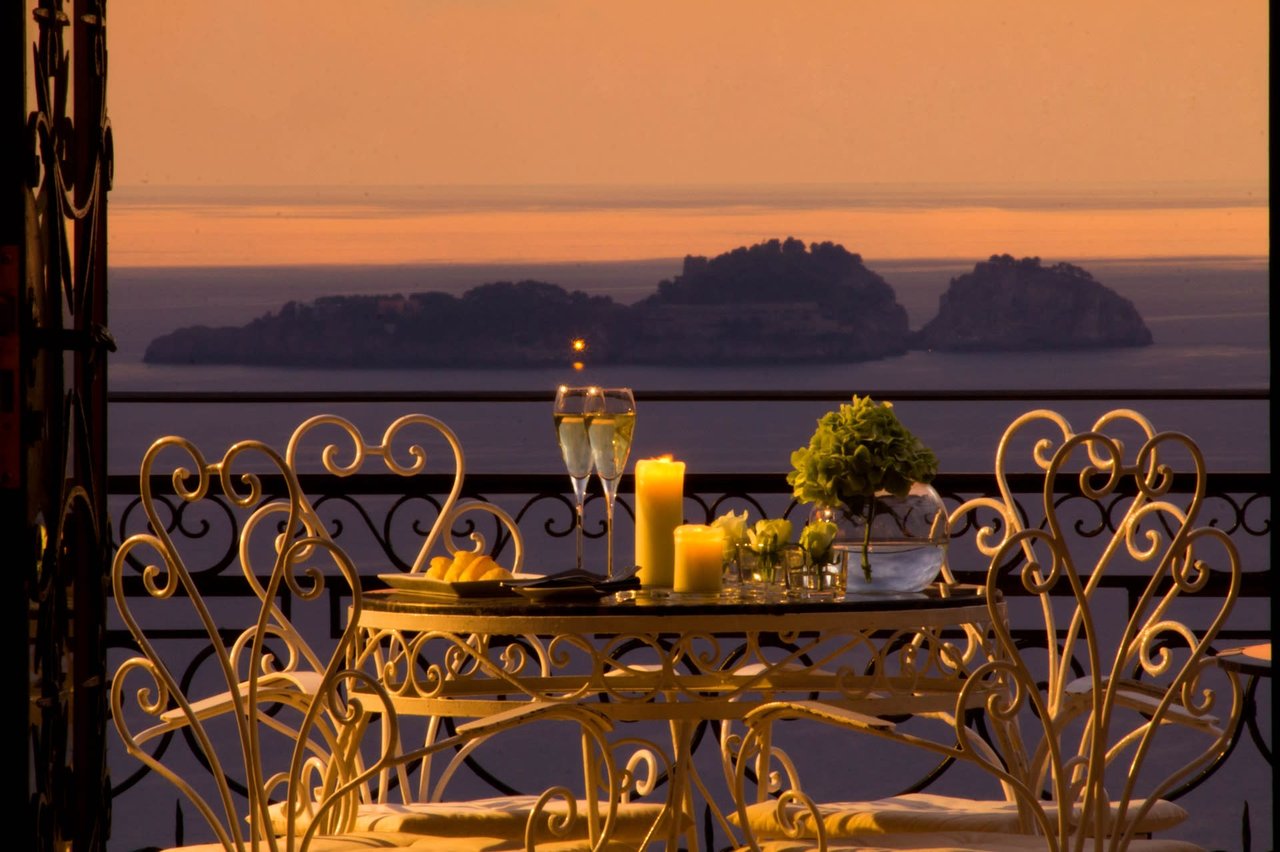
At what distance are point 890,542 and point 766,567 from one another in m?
0.17

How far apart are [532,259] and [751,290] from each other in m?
1.34

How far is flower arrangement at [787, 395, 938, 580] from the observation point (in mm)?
2324

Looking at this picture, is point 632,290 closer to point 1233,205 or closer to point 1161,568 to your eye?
point 1233,205

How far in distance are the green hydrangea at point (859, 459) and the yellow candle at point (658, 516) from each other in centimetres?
18

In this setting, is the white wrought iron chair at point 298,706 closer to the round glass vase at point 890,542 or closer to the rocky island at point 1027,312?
the round glass vase at point 890,542

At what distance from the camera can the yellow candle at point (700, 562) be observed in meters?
2.30

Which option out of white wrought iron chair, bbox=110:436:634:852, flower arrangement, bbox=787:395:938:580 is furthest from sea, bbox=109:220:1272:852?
flower arrangement, bbox=787:395:938:580

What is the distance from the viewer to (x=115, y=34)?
9953 mm

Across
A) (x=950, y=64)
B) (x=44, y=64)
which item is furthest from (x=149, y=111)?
(x=44, y=64)

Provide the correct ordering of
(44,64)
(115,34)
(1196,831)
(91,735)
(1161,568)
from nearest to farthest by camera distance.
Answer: (44,64) < (91,735) < (1161,568) < (1196,831) < (115,34)

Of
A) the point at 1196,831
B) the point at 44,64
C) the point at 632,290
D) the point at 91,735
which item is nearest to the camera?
the point at 44,64

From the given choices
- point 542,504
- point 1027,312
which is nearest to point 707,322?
point 1027,312

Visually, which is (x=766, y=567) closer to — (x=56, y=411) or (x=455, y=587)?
(x=455, y=587)

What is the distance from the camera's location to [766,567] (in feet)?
7.89
